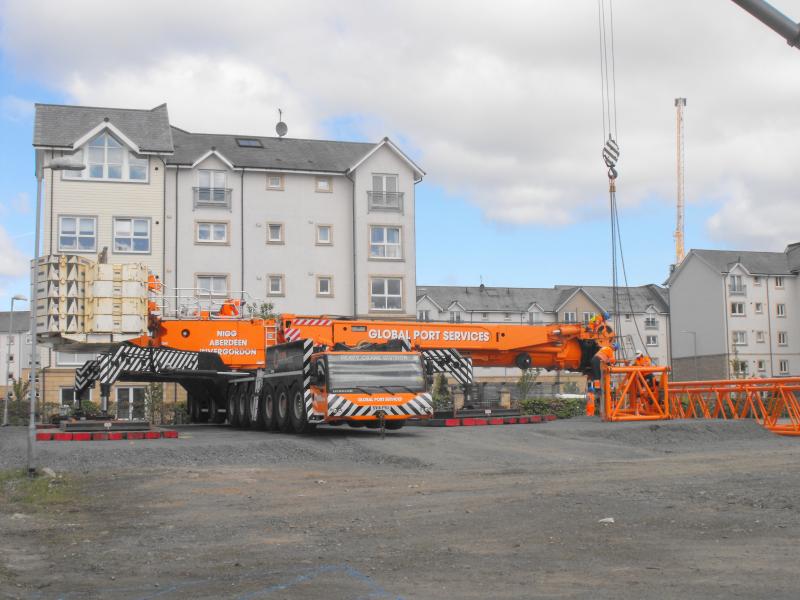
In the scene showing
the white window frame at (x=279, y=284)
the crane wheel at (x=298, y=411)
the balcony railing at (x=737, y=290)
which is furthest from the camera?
the balcony railing at (x=737, y=290)

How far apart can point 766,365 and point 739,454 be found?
2637 inches

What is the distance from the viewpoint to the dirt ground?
794 centimetres

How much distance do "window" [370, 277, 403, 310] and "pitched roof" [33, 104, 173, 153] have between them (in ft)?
39.5

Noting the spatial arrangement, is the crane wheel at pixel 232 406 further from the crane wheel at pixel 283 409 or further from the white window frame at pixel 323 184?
the white window frame at pixel 323 184

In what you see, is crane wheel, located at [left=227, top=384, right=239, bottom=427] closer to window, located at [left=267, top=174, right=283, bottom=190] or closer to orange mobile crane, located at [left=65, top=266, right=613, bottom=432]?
orange mobile crane, located at [left=65, top=266, right=613, bottom=432]

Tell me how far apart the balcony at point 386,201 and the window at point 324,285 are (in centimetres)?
426

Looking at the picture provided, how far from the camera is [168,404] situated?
43.8 m

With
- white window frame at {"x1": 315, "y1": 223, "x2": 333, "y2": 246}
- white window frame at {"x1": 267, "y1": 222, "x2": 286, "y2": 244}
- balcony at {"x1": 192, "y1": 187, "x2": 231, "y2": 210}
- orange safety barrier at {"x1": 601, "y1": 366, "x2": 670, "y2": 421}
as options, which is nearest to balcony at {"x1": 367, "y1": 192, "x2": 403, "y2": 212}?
white window frame at {"x1": 315, "y1": 223, "x2": 333, "y2": 246}

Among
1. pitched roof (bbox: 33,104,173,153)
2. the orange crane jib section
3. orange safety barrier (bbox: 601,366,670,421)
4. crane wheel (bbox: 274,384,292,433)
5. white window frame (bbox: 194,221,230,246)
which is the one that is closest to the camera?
crane wheel (bbox: 274,384,292,433)

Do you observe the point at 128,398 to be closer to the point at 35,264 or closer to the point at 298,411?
the point at 298,411

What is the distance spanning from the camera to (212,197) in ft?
158

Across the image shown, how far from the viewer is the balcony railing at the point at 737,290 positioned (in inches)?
3228

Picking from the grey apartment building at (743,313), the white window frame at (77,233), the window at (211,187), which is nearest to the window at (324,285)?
the window at (211,187)

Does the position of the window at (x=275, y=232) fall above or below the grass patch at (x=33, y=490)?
above
